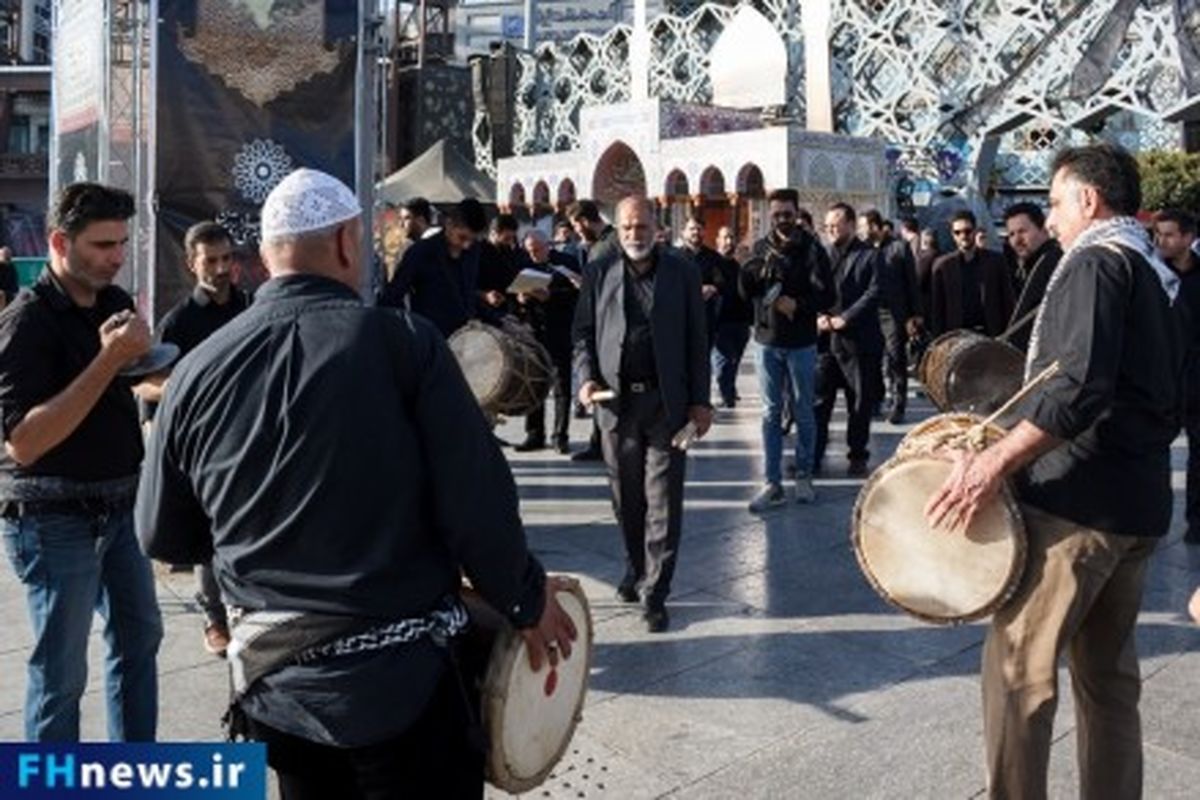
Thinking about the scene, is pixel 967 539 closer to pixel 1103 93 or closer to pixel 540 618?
pixel 540 618

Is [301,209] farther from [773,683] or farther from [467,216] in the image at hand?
[467,216]

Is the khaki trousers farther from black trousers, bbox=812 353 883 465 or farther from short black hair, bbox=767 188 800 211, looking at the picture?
black trousers, bbox=812 353 883 465

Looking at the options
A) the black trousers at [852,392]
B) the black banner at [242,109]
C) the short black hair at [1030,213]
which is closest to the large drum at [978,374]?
the short black hair at [1030,213]

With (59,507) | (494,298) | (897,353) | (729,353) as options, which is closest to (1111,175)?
(59,507)

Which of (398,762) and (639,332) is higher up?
(639,332)

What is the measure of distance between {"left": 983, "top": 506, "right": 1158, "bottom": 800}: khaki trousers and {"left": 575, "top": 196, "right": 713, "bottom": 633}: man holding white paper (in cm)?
224

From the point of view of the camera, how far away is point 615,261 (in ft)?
17.3

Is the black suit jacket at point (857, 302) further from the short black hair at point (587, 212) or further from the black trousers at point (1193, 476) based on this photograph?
the black trousers at point (1193, 476)

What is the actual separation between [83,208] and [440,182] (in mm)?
14321

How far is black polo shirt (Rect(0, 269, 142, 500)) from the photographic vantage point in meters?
3.02

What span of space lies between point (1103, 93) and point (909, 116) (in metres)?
5.74

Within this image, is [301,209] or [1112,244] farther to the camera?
[1112,244]

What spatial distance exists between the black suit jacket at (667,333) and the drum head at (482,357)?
1559mm

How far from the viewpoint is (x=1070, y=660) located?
3.05 meters
